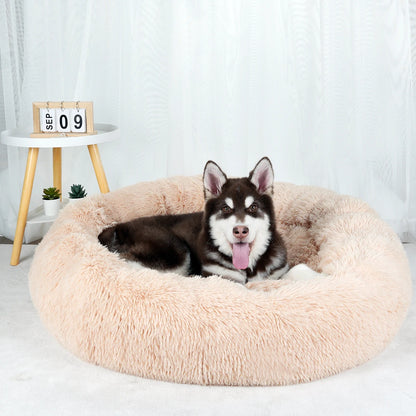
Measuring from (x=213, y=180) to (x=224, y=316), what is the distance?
30.8 inches

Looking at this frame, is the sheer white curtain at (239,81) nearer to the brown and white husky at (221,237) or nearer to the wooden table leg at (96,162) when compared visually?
the wooden table leg at (96,162)

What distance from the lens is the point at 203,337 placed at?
1.79 meters

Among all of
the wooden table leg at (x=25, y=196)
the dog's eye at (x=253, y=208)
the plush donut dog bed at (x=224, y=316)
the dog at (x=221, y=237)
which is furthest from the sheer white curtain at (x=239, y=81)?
the plush donut dog bed at (x=224, y=316)

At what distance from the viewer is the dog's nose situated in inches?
89.4

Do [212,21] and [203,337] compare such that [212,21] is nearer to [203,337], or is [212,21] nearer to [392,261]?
[392,261]

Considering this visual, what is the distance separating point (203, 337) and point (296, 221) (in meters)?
1.37

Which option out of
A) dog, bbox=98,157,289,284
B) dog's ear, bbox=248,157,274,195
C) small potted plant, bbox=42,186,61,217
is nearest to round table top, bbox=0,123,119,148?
small potted plant, bbox=42,186,61,217

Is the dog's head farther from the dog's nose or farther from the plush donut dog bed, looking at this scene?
the plush donut dog bed

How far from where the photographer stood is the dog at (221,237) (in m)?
2.34

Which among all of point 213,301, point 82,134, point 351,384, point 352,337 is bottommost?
point 351,384

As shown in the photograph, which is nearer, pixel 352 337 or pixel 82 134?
pixel 352 337

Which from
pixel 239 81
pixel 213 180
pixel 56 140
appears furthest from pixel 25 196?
pixel 239 81

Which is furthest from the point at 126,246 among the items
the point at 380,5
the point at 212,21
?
the point at 380,5

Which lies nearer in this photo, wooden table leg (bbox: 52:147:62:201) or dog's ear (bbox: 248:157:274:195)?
dog's ear (bbox: 248:157:274:195)
